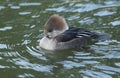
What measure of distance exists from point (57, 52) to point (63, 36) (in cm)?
52

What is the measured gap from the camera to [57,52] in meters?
14.6

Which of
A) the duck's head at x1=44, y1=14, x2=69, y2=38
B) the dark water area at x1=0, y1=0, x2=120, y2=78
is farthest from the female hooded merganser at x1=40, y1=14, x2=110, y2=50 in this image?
the dark water area at x1=0, y1=0, x2=120, y2=78

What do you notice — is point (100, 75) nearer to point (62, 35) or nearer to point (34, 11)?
point (62, 35)

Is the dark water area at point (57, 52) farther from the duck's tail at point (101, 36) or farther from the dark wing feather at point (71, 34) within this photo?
the dark wing feather at point (71, 34)

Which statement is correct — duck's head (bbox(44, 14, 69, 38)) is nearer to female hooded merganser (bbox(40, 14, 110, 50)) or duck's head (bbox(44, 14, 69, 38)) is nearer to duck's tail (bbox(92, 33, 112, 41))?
female hooded merganser (bbox(40, 14, 110, 50))

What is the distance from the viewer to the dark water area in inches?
505

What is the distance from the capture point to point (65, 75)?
41.0ft

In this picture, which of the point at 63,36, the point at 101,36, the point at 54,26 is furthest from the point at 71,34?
the point at 101,36

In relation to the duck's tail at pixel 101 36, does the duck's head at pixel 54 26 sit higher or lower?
higher

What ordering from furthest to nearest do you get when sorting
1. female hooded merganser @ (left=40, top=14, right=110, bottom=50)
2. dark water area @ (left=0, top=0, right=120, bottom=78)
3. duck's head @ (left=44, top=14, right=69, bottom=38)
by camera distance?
duck's head @ (left=44, top=14, right=69, bottom=38)
female hooded merganser @ (left=40, top=14, right=110, bottom=50)
dark water area @ (left=0, top=0, right=120, bottom=78)

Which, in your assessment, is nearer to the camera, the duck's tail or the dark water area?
the dark water area

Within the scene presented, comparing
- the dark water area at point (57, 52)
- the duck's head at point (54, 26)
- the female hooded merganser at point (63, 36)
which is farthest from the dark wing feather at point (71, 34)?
the dark water area at point (57, 52)

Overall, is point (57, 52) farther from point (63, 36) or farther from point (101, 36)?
point (101, 36)

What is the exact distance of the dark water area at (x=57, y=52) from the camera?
12820mm
